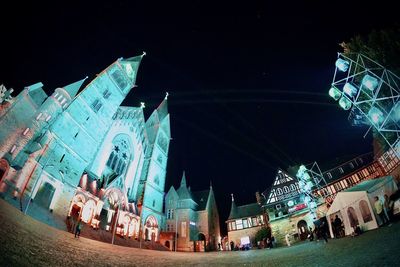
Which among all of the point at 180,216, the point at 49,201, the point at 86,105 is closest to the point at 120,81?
the point at 86,105

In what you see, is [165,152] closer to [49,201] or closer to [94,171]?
[94,171]

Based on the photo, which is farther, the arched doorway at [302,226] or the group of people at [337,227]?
the arched doorway at [302,226]

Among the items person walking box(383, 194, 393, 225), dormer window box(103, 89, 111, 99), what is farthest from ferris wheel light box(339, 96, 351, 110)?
dormer window box(103, 89, 111, 99)

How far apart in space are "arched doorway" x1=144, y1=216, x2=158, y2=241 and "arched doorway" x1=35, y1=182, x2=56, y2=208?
15961mm

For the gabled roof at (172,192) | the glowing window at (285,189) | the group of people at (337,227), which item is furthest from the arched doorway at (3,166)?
the glowing window at (285,189)

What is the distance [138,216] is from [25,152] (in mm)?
17380

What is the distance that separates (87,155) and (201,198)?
113 ft

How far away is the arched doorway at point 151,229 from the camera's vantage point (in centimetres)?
3316

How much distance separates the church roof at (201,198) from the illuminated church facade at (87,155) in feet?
49.5

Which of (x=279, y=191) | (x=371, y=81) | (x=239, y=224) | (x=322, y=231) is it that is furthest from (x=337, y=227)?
(x=239, y=224)

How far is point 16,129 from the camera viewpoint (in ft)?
68.8

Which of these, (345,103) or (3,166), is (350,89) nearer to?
(345,103)

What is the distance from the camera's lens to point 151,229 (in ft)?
113

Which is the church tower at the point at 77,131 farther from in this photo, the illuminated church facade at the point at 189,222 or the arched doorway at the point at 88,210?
the illuminated church facade at the point at 189,222
